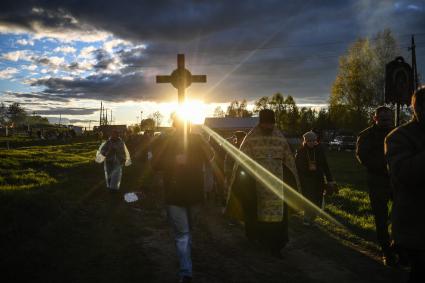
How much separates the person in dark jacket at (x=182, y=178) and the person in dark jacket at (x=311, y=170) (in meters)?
4.07

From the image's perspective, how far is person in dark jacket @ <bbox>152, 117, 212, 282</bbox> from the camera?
17.5 feet

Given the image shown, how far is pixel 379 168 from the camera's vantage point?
6.33m

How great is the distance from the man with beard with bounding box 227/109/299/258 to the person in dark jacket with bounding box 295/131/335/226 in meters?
2.64

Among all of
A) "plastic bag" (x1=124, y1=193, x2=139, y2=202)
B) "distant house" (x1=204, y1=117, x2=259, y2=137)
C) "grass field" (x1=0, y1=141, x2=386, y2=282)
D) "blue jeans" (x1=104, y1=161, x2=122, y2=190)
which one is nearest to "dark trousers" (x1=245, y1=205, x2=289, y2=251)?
"grass field" (x1=0, y1=141, x2=386, y2=282)

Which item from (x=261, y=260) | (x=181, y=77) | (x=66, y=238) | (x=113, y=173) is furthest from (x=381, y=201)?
(x=113, y=173)

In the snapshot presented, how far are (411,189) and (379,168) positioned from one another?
10.9 ft

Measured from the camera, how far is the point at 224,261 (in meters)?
6.20

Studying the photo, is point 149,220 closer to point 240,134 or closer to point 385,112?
point 240,134

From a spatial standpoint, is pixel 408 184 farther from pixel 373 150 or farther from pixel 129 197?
pixel 129 197

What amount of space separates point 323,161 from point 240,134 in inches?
Result: 124

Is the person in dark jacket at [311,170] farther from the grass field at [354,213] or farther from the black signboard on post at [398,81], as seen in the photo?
the black signboard on post at [398,81]

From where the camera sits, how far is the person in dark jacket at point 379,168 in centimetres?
632

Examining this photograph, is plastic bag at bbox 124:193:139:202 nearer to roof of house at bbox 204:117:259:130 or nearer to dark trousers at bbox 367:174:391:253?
dark trousers at bbox 367:174:391:253

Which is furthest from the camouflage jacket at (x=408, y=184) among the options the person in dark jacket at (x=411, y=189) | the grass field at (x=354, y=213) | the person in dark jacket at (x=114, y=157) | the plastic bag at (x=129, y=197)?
the person in dark jacket at (x=114, y=157)
